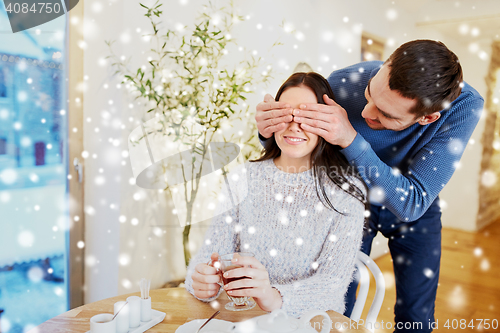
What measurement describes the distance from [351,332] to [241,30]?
199 cm

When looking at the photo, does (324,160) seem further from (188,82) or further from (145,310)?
(188,82)

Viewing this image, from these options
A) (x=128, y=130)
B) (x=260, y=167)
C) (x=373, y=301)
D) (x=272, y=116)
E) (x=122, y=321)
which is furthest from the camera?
(x=128, y=130)

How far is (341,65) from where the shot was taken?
8.88 feet

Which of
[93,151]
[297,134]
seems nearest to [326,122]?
[297,134]

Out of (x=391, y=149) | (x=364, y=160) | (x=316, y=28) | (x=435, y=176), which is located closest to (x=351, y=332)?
(x=364, y=160)

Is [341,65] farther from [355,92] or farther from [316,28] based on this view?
[355,92]

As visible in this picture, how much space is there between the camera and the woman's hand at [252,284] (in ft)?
2.71

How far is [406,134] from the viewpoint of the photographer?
130 centimetres

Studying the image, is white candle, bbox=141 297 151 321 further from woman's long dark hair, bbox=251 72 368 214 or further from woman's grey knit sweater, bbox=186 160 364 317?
woman's long dark hair, bbox=251 72 368 214

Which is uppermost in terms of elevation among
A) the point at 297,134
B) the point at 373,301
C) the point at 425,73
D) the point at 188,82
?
the point at 188,82

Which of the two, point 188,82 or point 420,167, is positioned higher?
point 188,82

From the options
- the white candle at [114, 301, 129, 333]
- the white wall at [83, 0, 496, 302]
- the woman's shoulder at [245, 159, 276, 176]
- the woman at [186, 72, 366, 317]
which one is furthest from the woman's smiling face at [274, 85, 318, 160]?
the white wall at [83, 0, 496, 302]

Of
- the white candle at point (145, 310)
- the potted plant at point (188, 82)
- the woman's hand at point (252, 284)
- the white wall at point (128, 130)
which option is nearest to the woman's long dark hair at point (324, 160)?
the woman's hand at point (252, 284)

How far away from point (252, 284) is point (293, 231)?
330mm
